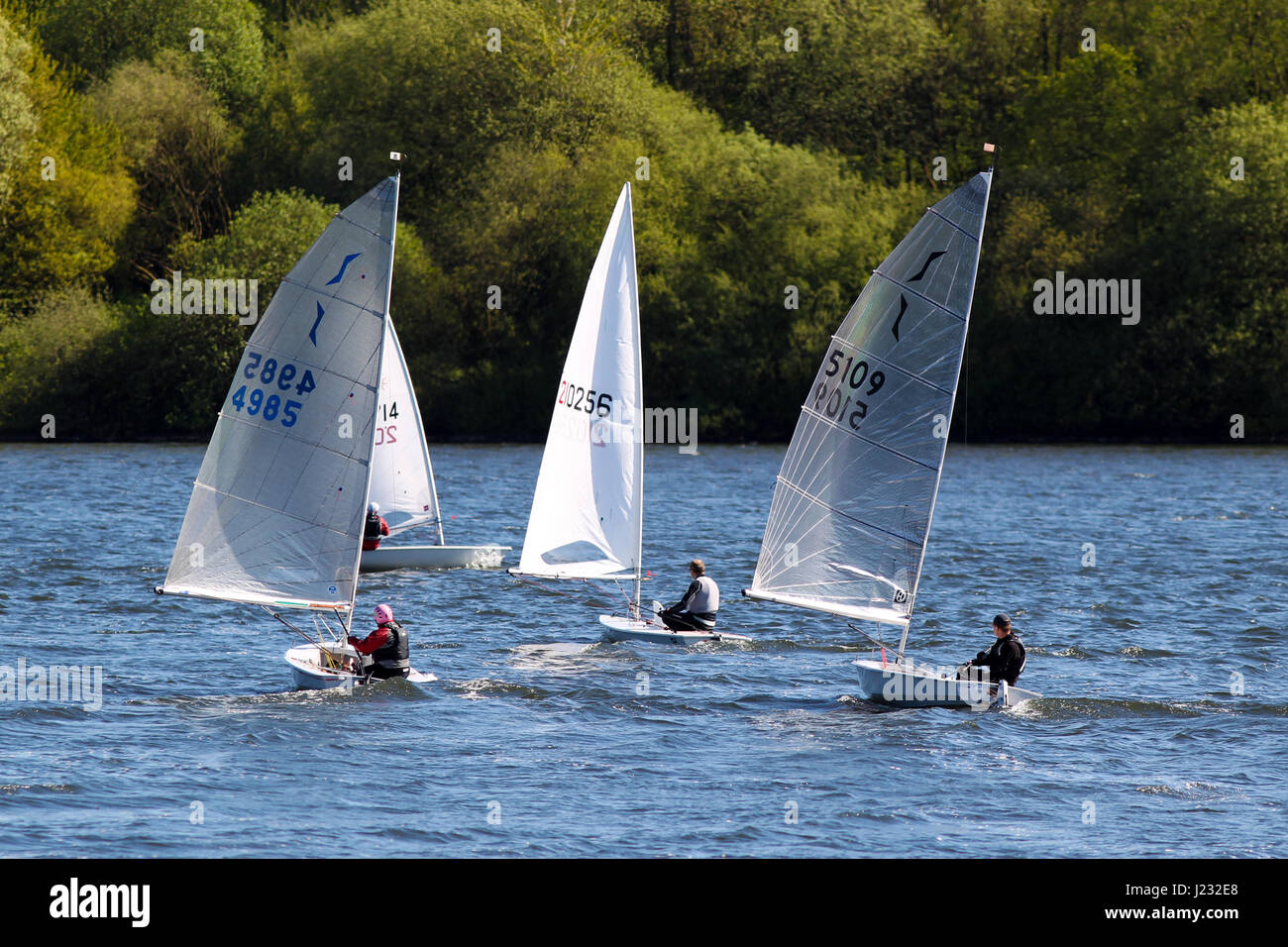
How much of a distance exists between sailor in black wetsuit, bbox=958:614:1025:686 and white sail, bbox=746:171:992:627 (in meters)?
1.22

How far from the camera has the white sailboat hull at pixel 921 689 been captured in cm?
2164

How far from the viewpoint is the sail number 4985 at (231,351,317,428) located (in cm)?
2147

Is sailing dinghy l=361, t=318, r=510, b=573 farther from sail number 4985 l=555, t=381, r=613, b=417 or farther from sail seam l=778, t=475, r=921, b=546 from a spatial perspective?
sail seam l=778, t=475, r=921, b=546

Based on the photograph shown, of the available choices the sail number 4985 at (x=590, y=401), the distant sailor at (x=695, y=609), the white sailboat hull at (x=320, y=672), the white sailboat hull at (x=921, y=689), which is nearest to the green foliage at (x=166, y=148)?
the sail number 4985 at (x=590, y=401)

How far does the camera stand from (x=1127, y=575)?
36625 mm

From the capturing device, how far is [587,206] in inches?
2813

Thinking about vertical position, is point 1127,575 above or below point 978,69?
below

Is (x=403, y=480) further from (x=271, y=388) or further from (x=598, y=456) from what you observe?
A: (x=271, y=388)

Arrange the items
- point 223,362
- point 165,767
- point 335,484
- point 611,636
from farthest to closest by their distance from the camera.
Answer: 1. point 223,362
2. point 611,636
3. point 335,484
4. point 165,767

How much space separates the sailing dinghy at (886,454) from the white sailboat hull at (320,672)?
5540 mm

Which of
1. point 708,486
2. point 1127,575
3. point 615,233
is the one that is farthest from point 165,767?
point 708,486

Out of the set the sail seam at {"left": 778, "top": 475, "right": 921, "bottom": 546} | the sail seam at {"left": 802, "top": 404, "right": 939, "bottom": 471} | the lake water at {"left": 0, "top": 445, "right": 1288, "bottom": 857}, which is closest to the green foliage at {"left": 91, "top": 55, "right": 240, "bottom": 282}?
the lake water at {"left": 0, "top": 445, "right": 1288, "bottom": 857}

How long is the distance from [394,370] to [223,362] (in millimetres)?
36489

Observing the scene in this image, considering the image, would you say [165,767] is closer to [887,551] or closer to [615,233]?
[887,551]
